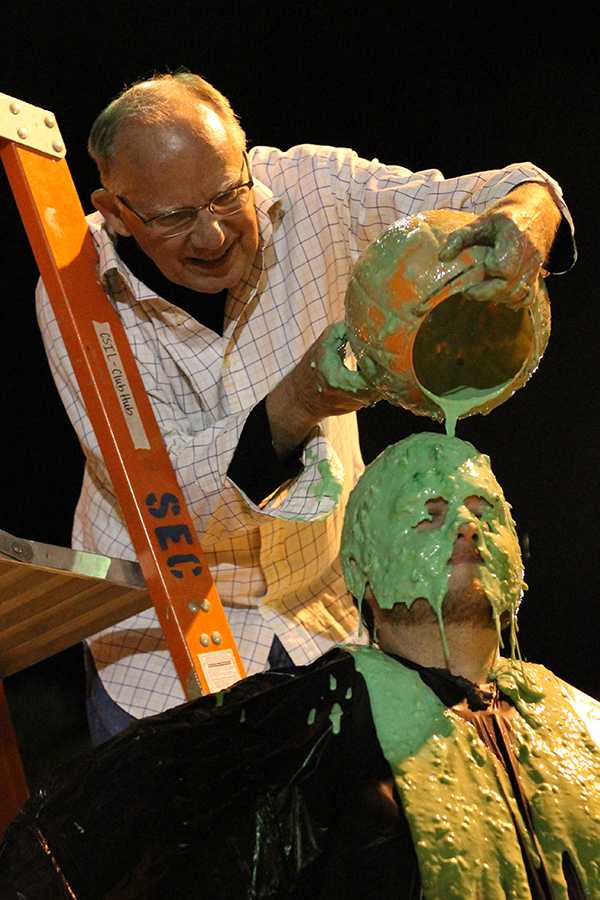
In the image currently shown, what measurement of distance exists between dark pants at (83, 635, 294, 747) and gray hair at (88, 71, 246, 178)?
712mm

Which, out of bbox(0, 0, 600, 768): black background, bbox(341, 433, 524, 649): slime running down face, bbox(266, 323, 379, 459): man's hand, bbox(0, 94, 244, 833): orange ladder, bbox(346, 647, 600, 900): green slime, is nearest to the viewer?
bbox(346, 647, 600, 900): green slime

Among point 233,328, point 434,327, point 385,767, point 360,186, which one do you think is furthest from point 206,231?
point 385,767

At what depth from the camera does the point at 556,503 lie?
3.19 m

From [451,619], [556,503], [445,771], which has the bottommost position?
[556,503]

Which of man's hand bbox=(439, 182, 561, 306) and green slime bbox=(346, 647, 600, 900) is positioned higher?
man's hand bbox=(439, 182, 561, 306)

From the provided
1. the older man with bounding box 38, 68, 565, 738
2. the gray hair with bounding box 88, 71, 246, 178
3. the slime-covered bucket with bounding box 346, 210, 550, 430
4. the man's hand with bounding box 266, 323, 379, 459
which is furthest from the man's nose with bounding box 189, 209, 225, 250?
the slime-covered bucket with bounding box 346, 210, 550, 430

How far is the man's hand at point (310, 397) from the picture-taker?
1971 millimetres

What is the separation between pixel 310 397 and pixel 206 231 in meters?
0.32

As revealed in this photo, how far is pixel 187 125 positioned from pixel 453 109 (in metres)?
0.92

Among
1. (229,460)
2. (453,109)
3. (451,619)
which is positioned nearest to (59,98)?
(453,109)

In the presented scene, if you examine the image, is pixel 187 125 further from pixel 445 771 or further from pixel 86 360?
pixel 445 771

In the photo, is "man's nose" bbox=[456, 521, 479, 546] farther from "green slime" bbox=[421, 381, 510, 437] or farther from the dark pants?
the dark pants

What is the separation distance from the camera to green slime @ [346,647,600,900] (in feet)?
5.30

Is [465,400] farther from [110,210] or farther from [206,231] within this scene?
[110,210]
